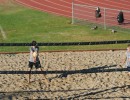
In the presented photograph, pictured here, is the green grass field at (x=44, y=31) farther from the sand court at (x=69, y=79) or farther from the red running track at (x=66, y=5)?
the sand court at (x=69, y=79)

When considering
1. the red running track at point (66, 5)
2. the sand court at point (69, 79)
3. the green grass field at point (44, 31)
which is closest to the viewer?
the sand court at point (69, 79)

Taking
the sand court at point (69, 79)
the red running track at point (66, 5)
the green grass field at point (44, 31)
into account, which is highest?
the red running track at point (66, 5)

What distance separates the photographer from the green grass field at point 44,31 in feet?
69.8

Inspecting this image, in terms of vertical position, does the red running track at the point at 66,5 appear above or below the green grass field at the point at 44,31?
above

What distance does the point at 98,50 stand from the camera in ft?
63.2

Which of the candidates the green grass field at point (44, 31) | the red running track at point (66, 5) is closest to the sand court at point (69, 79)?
the green grass field at point (44, 31)

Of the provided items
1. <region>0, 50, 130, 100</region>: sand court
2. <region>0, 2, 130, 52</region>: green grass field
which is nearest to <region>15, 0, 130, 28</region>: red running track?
<region>0, 2, 130, 52</region>: green grass field

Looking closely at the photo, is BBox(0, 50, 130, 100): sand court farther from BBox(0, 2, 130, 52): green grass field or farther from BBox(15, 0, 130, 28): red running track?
BBox(15, 0, 130, 28): red running track

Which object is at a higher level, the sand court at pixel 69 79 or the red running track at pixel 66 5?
the red running track at pixel 66 5

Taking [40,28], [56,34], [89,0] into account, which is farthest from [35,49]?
[89,0]

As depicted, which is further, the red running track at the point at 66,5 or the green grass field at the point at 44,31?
the red running track at the point at 66,5

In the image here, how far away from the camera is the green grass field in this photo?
69.8 ft

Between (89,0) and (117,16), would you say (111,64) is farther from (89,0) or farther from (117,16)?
(89,0)

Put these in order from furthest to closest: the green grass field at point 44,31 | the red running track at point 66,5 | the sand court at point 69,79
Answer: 1. the red running track at point 66,5
2. the green grass field at point 44,31
3. the sand court at point 69,79
